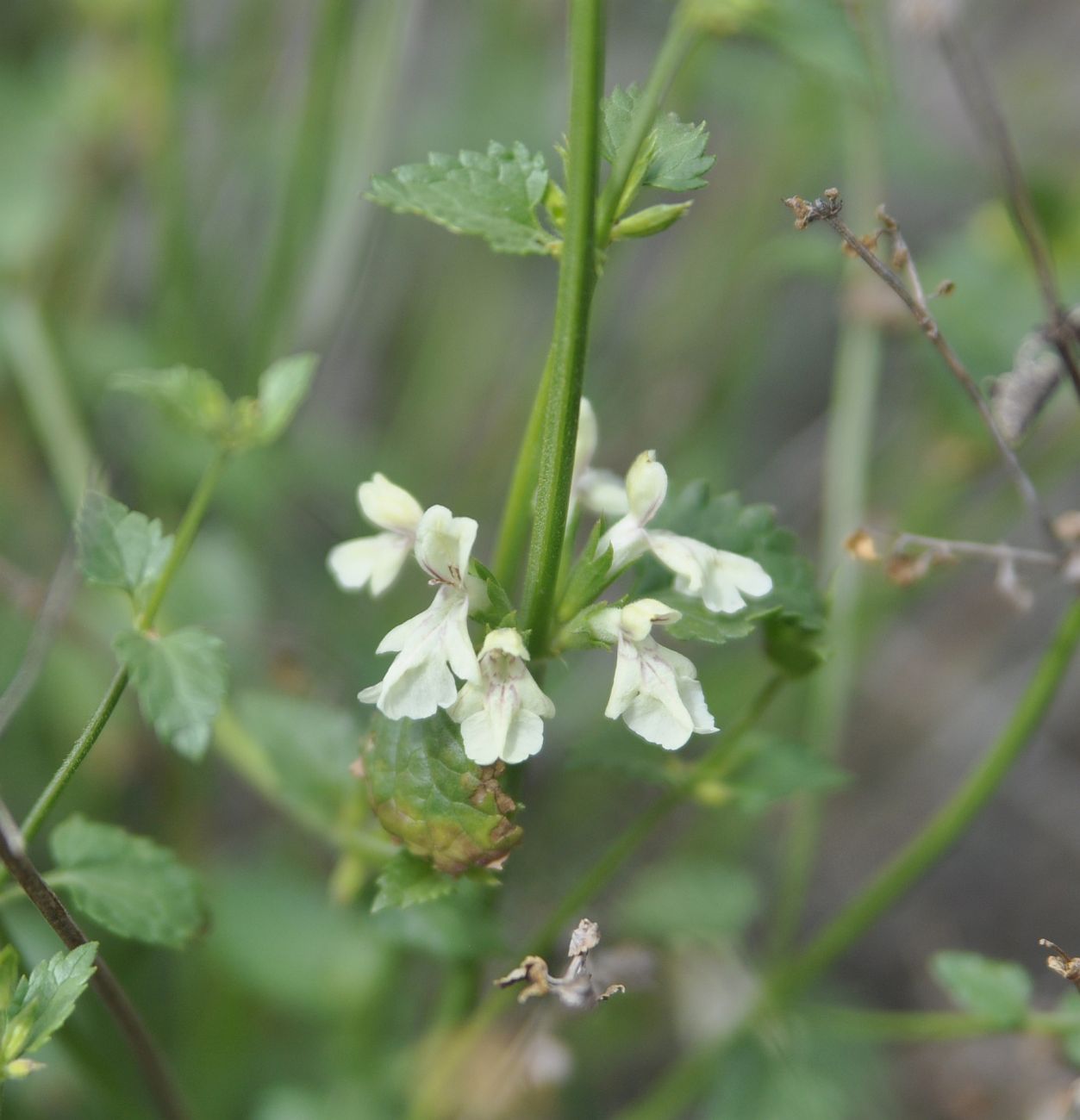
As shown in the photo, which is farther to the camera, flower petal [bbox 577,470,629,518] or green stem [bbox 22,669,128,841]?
flower petal [bbox 577,470,629,518]

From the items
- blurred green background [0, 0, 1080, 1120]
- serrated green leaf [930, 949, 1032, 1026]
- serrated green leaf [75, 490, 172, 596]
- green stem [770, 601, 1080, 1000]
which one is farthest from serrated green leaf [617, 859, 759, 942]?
serrated green leaf [75, 490, 172, 596]

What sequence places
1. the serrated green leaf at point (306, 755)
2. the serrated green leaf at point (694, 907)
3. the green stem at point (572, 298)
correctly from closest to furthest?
1. the green stem at point (572, 298)
2. the serrated green leaf at point (306, 755)
3. the serrated green leaf at point (694, 907)

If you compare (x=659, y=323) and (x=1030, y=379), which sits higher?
(x=1030, y=379)

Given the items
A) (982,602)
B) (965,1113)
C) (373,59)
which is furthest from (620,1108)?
(373,59)

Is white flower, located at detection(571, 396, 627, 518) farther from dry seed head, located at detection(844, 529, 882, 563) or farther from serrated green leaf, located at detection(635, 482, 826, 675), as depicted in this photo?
dry seed head, located at detection(844, 529, 882, 563)

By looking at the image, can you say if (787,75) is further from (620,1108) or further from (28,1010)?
(28,1010)

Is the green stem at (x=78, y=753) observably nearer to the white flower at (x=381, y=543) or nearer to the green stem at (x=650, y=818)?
the white flower at (x=381, y=543)

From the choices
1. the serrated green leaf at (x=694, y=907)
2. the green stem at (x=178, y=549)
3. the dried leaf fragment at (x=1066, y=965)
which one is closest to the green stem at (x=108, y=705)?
the green stem at (x=178, y=549)
